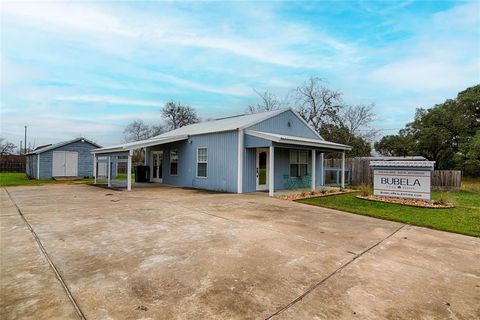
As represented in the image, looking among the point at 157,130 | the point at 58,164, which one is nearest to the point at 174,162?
the point at 58,164

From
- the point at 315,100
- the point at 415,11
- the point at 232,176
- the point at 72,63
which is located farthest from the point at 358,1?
the point at 315,100

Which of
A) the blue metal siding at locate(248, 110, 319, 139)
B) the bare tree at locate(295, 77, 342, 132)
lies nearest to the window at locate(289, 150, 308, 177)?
the blue metal siding at locate(248, 110, 319, 139)

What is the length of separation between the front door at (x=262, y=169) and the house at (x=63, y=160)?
17.8m

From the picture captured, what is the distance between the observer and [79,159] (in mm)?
24203

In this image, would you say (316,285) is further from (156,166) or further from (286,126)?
(156,166)

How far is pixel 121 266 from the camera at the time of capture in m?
3.79

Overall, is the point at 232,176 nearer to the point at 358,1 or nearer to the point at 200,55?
the point at 200,55

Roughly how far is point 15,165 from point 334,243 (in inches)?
1645

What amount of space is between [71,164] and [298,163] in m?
19.5

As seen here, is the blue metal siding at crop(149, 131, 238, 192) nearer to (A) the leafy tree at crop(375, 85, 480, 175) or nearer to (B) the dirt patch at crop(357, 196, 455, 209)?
(B) the dirt patch at crop(357, 196, 455, 209)

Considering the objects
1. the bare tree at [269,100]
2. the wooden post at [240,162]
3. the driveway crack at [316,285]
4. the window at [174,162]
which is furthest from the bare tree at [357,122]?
the driveway crack at [316,285]

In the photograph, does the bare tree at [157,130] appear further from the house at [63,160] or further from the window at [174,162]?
the window at [174,162]

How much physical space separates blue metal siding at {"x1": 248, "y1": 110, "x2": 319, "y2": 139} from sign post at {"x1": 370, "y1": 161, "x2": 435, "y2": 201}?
5301mm

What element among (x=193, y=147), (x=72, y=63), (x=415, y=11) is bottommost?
(x=193, y=147)
